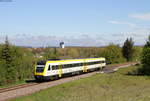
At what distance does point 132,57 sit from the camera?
86.4 metres

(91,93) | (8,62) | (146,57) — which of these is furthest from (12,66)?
(146,57)

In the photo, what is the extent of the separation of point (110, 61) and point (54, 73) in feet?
161

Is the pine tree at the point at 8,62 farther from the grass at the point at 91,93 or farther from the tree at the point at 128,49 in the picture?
the tree at the point at 128,49

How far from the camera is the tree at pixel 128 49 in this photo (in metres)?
81.0

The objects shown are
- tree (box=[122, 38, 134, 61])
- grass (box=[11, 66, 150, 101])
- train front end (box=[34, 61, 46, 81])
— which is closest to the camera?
grass (box=[11, 66, 150, 101])

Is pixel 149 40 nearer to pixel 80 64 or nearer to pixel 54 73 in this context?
pixel 80 64

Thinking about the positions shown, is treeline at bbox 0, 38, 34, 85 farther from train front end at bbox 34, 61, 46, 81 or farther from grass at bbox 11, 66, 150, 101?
grass at bbox 11, 66, 150, 101

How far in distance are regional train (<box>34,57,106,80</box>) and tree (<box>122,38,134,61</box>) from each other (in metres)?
43.0

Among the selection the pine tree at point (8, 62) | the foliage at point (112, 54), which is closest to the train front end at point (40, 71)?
the pine tree at point (8, 62)

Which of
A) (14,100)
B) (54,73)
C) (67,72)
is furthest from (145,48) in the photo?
(14,100)

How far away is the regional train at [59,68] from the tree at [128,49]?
141 ft

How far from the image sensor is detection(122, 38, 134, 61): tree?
8100cm

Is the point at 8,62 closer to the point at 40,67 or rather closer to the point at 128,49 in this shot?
the point at 40,67

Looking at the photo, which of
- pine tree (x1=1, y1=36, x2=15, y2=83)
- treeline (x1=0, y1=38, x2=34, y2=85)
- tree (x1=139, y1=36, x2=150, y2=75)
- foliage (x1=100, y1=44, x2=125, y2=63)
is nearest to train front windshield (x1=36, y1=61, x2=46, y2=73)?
treeline (x1=0, y1=38, x2=34, y2=85)
